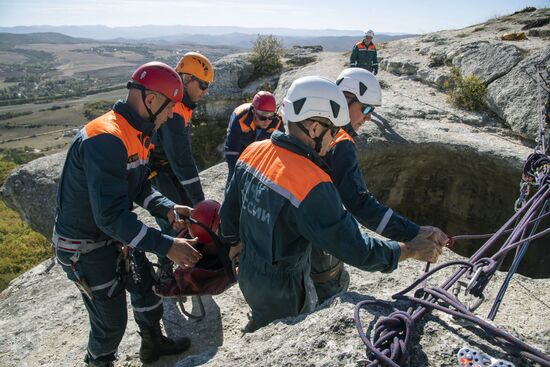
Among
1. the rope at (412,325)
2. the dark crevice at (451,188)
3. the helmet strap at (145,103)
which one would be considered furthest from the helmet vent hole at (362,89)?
the dark crevice at (451,188)

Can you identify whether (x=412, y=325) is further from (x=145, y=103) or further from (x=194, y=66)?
(x=194, y=66)

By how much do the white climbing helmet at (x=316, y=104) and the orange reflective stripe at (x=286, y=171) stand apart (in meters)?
0.32

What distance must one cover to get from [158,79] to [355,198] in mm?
2142

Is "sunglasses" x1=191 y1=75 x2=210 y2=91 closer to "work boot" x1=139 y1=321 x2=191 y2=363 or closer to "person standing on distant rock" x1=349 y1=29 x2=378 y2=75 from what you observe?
"work boot" x1=139 y1=321 x2=191 y2=363

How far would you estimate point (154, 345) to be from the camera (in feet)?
14.0

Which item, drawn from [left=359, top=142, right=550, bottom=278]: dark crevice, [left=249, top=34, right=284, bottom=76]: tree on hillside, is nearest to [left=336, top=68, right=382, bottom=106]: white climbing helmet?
[left=359, top=142, right=550, bottom=278]: dark crevice

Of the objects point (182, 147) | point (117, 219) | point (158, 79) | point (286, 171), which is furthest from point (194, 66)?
point (286, 171)

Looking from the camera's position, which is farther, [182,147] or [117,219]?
[182,147]

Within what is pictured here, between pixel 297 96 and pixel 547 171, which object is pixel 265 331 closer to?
pixel 297 96

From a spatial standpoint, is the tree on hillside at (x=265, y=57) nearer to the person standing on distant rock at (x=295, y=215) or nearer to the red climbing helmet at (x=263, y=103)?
the red climbing helmet at (x=263, y=103)

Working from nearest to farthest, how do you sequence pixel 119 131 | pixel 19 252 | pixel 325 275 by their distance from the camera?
pixel 119 131 → pixel 325 275 → pixel 19 252

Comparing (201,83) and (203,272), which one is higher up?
(201,83)

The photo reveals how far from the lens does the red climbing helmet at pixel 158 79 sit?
3568 mm

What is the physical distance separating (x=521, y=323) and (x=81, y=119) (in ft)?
341
